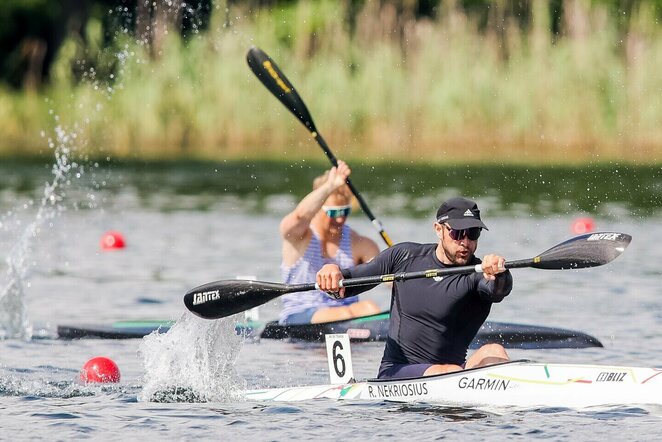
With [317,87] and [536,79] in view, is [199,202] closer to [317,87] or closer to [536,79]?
[317,87]

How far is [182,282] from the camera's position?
60.2 feet

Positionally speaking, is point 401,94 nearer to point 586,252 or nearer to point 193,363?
point 193,363

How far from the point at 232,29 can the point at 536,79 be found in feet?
25.0

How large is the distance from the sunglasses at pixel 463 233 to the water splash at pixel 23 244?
5739 millimetres

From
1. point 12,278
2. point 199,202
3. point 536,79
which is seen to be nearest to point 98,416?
point 12,278

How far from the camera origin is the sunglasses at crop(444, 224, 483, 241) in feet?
32.9

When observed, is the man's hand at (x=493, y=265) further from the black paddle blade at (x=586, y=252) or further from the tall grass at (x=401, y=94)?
the tall grass at (x=401, y=94)

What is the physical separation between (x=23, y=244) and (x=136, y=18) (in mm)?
22268

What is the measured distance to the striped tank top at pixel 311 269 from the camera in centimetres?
1366

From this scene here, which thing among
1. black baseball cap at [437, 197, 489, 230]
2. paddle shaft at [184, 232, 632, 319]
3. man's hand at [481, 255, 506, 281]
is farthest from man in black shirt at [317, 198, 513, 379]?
man's hand at [481, 255, 506, 281]

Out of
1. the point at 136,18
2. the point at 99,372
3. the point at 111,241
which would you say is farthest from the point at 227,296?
the point at 136,18

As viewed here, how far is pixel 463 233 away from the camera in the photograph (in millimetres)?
10102

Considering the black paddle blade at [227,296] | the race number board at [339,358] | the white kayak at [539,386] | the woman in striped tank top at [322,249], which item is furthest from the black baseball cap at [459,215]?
the woman in striped tank top at [322,249]

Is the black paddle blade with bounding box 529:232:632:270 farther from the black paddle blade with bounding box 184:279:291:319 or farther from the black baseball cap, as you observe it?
the black paddle blade with bounding box 184:279:291:319
